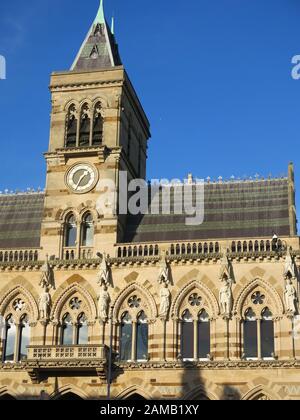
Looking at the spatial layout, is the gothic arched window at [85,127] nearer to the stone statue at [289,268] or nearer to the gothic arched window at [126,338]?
the gothic arched window at [126,338]

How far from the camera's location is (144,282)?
53.6 meters

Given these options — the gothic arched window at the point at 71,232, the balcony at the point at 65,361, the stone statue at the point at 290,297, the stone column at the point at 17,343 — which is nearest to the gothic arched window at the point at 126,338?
the balcony at the point at 65,361

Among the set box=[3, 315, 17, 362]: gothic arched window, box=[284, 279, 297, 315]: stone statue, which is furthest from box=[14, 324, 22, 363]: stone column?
box=[284, 279, 297, 315]: stone statue

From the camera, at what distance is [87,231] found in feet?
185

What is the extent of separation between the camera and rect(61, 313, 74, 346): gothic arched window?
53938mm

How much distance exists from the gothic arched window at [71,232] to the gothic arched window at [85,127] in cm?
514

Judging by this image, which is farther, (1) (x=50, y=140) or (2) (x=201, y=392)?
(1) (x=50, y=140)

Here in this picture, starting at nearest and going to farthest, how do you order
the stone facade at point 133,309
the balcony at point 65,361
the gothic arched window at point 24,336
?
the stone facade at point 133,309 → the balcony at point 65,361 → the gothic arched window at point 24,336

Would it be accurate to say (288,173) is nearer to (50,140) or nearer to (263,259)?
(263,259)

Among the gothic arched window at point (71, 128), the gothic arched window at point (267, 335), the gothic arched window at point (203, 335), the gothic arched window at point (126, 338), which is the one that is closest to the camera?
the gothic arched window at point (267, 335)

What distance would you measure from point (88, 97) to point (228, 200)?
458 inches

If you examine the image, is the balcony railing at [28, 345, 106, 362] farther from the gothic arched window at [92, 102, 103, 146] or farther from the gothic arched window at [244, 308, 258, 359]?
the gothic arched window at [92, 102, 103, 146]

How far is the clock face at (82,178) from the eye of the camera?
56875 mm
